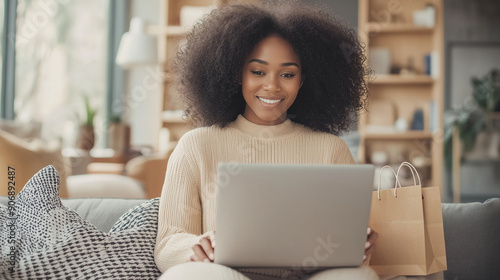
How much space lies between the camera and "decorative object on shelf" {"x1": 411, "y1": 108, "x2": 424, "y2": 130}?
5.40 meters

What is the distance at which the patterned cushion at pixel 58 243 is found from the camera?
1.32 metres

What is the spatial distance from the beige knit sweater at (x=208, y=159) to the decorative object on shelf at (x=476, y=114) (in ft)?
15.2

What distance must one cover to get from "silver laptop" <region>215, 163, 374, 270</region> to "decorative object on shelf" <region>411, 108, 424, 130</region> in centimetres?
442

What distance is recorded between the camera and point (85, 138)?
3939 millimetres

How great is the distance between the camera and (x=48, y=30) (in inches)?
181

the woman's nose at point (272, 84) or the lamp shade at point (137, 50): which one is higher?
the lamp shade at point (137, 50)

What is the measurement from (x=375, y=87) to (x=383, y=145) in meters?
0.55

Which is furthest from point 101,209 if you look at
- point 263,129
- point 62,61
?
point 62,61

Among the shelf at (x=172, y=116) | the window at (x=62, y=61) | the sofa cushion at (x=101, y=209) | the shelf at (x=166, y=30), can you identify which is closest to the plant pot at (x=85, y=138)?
the window at (x=62, y=61)

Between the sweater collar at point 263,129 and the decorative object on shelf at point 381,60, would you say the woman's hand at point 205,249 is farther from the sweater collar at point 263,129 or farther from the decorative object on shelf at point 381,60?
the decorative object on shelf at point 381,60

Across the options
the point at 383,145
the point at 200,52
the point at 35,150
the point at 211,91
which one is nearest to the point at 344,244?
the point at 211,91

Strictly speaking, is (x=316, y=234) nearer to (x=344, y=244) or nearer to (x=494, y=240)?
(x=344, y=244)

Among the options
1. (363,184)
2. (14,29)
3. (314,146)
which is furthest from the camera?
(14,29)

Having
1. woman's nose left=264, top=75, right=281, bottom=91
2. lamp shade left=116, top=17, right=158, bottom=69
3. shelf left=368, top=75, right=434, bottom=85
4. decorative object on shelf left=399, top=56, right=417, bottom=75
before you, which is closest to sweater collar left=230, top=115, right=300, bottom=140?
woman's nose left=264, top=75, right=281, bottom=91
